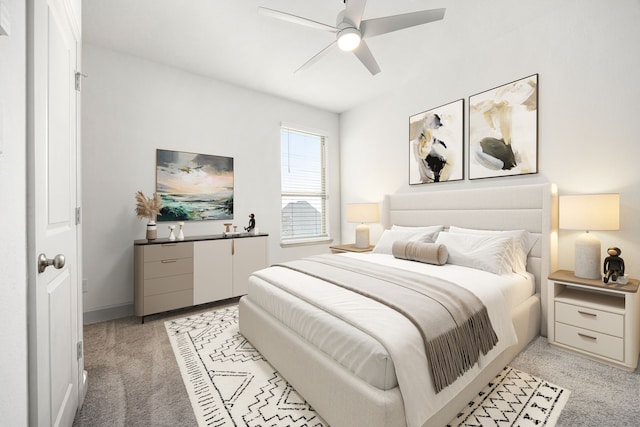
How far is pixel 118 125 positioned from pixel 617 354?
16.1 feet

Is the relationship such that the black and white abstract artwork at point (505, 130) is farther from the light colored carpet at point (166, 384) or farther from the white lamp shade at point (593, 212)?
the light colored carpet at point (166, 384)

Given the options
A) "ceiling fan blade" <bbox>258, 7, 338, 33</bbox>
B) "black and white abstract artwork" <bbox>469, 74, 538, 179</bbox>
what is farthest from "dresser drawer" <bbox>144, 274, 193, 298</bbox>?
A: "black and white abstract artwork" <bbox>469, 74, 538, 179</bbox>

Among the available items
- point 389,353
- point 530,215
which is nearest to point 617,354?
point 530,215

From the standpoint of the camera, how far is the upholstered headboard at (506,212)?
98.0 inches

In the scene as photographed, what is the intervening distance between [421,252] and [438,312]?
1248 millimetres

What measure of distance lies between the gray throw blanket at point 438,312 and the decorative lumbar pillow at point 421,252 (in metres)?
0.57

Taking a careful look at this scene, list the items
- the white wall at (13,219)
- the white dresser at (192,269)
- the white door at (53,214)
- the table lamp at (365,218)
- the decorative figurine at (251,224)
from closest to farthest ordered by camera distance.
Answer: the white wall at (13,219), the white door at (53,214), the white dresser at (192,269), the decorative figurine at (251,224), the table lamp at (365,218)

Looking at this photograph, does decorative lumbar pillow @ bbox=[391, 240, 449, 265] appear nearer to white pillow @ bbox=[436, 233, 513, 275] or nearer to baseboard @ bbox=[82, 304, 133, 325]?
white pillow @ bbox=[436, 233, 513, 275]

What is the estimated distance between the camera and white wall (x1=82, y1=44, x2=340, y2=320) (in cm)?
297

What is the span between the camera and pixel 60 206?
54.4 inches

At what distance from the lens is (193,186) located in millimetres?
3564

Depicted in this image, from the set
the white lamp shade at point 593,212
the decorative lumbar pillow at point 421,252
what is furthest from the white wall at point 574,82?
the decorative lumbar pillow at point 421,252

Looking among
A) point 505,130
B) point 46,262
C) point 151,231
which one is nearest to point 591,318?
point 505,130

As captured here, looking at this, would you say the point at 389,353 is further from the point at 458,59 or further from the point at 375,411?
the point at 458,59
